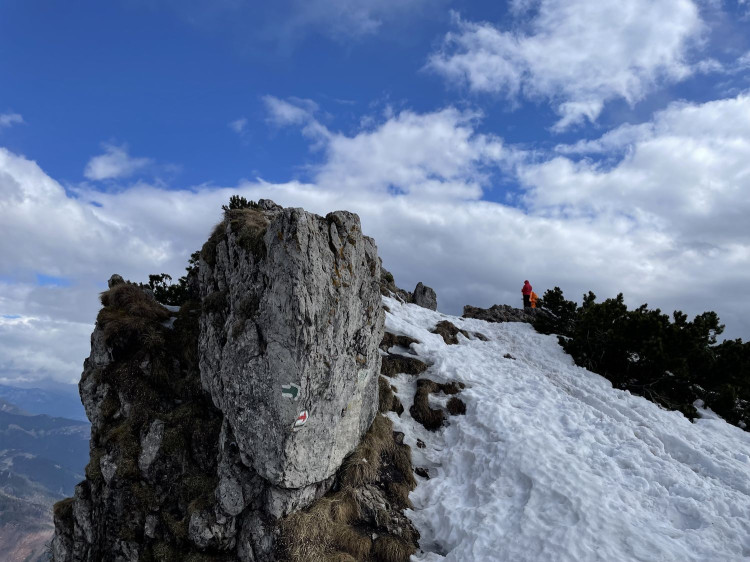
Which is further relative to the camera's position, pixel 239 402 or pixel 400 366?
pixel 400 366

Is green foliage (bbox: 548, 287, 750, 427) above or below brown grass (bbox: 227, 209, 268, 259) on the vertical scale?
below

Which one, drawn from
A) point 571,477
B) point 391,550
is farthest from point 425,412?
point 391,550

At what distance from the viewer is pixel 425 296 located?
39.2m

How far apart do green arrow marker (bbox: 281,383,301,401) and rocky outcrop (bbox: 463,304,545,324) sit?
25.3 metres

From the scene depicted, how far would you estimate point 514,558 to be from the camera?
10.7m

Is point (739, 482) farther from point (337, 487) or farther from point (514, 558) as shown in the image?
point (337, 487)

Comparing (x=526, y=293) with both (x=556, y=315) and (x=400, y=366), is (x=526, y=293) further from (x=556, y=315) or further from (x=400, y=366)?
(x=400, y=366)

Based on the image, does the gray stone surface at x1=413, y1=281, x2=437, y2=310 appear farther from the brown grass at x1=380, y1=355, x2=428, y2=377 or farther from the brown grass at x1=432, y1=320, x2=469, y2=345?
the brown grass at x1=380, y1=355, x2=428, y2=377

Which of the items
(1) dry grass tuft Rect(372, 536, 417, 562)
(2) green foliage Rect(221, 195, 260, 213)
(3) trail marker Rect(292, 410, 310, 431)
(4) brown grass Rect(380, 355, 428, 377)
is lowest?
(1) dry grass tuft Rect(372, 536, 417, 562)

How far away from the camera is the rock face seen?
11984 millimetres

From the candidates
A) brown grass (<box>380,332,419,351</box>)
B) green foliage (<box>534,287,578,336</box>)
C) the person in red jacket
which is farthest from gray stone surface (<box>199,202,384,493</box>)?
the person in red jacket

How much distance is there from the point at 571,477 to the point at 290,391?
9397 mm

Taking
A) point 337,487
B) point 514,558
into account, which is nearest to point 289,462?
point 337,487

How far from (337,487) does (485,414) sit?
702cm
